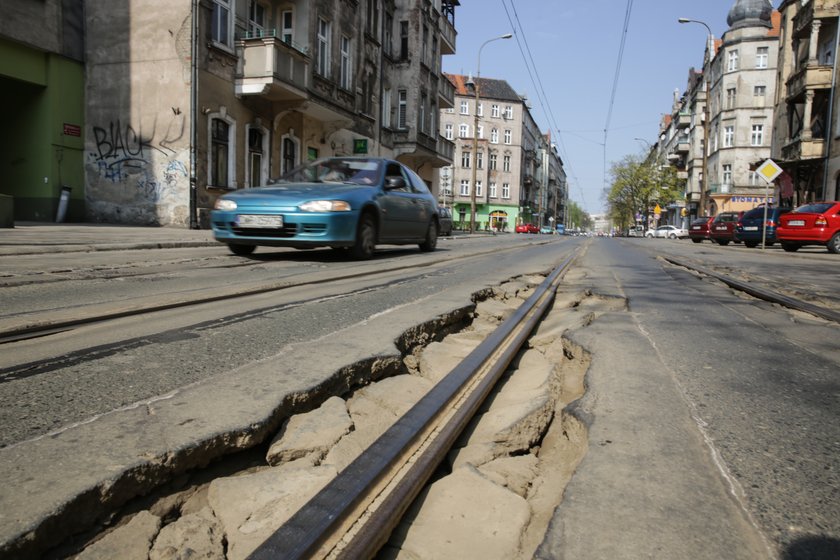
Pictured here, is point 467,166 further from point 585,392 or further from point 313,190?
point 585,392

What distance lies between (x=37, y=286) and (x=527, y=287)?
14.9ft

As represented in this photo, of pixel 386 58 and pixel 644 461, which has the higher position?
pixel 386 58

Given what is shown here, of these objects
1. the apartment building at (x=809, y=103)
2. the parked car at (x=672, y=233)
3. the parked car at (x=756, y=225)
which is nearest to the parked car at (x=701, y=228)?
the apartment building at (x=809, y=103)

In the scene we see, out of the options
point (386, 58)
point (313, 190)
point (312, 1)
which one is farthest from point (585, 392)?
point (386, 58)

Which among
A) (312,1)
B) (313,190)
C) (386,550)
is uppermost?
(312,1)

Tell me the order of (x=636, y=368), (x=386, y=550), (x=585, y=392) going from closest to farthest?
1. (x=386, y=550)
2. (x=585, y=392)
3. (x=636, y=368)

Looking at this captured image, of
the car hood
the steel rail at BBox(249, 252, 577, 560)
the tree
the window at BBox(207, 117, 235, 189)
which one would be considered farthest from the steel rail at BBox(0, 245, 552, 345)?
the tree

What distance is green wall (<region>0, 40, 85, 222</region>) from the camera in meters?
15.3

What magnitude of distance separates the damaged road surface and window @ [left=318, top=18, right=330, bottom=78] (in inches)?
774

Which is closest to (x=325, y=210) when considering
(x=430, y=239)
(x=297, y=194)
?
(x=297, y=194)

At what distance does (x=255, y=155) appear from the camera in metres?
18.2

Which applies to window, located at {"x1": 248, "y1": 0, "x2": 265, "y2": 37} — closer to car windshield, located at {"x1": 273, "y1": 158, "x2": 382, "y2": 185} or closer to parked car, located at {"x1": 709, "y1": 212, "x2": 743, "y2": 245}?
car windshield, located at {"x1": 273, "y1": 158, "x2": 382, "y2": 185}

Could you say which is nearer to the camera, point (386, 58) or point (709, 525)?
point (709, 525)

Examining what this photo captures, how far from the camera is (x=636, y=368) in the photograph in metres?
3.02
